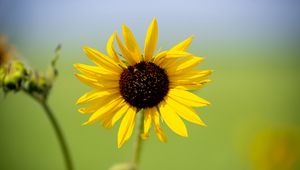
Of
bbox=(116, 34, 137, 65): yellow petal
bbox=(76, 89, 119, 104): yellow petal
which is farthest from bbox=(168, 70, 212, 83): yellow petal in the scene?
bbox=(76, 89, 119, 104): yellow petal

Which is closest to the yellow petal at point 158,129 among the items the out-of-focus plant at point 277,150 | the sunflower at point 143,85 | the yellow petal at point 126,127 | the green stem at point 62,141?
the sunflower at point 143,85

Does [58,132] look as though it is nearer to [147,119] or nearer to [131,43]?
[147,119]

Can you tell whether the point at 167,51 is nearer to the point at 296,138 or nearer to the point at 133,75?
the point at 133,75

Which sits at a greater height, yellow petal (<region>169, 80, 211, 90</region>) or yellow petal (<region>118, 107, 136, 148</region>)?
yellow petal (<region>169, 80, 211, 90</region>)

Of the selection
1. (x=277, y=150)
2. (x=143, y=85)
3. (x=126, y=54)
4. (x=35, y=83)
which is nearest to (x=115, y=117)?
(x=143, y=85)

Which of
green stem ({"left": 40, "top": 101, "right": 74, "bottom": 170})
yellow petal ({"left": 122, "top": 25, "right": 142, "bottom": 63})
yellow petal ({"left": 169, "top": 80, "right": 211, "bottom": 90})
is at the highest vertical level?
yellow petal ({"left": 122, "top": 25, "right": 142, "bottom": 63})

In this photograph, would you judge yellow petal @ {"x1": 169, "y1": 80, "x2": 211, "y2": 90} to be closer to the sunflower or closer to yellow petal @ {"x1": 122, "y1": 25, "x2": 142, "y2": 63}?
the sunflower

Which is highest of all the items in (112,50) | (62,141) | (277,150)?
(112,50)

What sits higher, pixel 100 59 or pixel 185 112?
pixel 100 59
